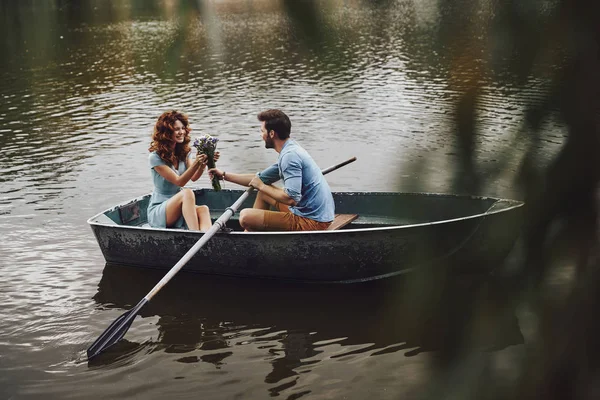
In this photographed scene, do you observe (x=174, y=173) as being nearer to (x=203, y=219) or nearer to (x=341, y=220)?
(x=203, y=219)

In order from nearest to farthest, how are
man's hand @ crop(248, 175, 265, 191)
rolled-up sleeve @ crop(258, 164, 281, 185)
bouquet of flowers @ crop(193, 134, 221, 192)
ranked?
man's hand @ crop(248, 175, 265, 191)
rolled-up sleeve @ crop(258, 164, 281, 185)
bouquet of flowers @ crop(193, 134, 221, 192)

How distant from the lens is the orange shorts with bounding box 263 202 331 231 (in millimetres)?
7199

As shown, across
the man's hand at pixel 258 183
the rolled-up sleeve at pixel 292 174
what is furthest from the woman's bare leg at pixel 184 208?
the rolled-up sleeve at pixel 292 174

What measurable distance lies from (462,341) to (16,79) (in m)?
24.7

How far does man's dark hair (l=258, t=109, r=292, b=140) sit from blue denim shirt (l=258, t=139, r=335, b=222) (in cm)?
12

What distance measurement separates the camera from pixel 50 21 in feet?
5.91

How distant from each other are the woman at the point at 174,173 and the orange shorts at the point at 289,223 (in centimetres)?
69

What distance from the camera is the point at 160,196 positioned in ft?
26.0

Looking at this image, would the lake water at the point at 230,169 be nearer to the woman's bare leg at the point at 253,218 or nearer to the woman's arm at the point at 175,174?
the woman's bare leg at the point at 253,218

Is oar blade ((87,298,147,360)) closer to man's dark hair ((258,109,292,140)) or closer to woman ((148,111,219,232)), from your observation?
woman ((148,111,219,232))

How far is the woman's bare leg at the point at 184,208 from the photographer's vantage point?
7.60 meters

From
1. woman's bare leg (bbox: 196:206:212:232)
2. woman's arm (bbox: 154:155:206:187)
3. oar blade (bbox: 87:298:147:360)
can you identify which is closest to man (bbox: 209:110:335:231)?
woman's arm (bbox: 154:155:206:187)

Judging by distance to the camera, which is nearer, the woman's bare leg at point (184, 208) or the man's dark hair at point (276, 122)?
the man's dark hair at point (276, 122)

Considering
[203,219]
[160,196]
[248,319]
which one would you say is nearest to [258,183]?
[203,219]
